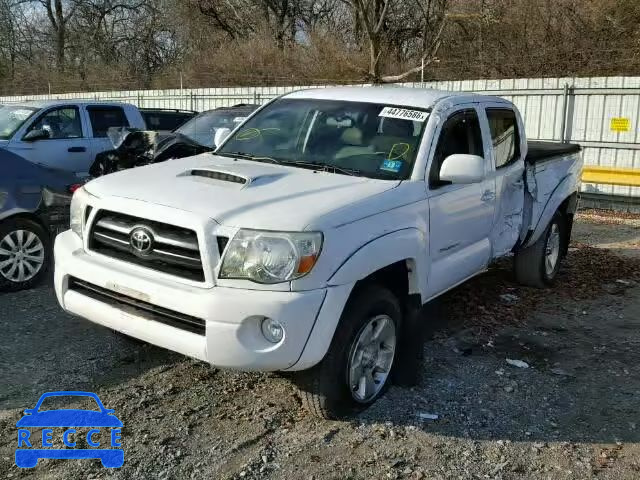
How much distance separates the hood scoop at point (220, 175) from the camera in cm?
400

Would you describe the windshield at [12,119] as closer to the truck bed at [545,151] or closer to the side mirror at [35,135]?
the side mirror at [35,135]

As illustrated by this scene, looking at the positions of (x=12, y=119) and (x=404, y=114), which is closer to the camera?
(x=404, y=114)

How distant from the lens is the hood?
3.43 metres

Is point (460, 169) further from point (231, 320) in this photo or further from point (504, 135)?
point (231, 320)

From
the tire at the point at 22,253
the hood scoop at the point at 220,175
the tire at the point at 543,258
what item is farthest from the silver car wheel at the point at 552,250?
the tire at the point at 22,253

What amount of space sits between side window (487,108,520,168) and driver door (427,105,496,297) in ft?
0.91

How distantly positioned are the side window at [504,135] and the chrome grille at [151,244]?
117 inches

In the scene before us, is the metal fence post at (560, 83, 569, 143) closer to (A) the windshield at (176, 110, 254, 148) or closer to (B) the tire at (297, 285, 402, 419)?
(A) the windshield at (176, 110, 254, 148)

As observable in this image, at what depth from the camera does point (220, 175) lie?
4105mm

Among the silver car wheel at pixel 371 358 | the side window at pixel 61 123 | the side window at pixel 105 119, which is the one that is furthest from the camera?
the side window at pixel 105 119

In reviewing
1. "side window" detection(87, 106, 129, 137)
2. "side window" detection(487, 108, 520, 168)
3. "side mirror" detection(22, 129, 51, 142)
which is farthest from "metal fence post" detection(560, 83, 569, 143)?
"side mirror" detection(22, 129, 51, 142)

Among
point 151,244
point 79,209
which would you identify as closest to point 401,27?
point 79,209

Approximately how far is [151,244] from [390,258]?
1.35 m

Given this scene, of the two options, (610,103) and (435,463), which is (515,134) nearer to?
(435,463)
